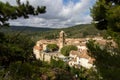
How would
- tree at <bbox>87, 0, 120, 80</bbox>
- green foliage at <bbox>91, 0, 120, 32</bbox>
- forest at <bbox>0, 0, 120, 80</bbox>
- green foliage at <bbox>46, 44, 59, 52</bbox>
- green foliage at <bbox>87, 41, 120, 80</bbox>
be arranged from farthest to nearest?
green foliage at <bbox>46, 44, 59, 52</bbox>
green foliage at <bbox>91, 0, 120, 32</bbox>
forest at <bbox>0, 0, 120, 80</bbox>
tree at <bbox>87, 0, 120, 80</bbox>
green foliage at <bbox>87, 41, 120, 80</bbox>

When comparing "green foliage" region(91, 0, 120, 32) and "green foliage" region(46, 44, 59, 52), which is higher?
"green foliage" region(91, 0, 120, 32)

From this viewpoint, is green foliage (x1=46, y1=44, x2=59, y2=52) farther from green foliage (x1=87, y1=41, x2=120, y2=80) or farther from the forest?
green foliage (x1=87, y1=41, x2=120, y2=80)

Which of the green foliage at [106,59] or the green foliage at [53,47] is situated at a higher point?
the green foliage at [106,59]

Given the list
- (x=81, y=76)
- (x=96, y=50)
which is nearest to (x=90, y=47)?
(x=96, y=50)

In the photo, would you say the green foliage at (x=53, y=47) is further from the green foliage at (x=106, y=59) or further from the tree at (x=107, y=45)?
the green foliage at (x=106, y=59)

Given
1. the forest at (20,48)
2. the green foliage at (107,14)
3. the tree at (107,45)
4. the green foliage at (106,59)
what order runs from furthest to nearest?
the green foliage at (107,14) < the forest at (20,48) < the tree at (107,45) < the green foliage at (106,59)

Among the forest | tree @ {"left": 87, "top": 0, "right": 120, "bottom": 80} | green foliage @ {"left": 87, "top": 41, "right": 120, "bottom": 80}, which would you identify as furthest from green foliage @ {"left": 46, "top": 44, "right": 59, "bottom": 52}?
green foliage @ {"left": 87, "top": 41, "right": 120, "bottom": 80}

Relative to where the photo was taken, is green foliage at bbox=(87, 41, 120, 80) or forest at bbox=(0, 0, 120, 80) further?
forest at bbox=(0, 0, 120, 80)

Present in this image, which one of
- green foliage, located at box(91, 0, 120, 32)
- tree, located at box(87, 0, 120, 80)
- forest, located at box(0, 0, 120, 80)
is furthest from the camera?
green foliage, located at box(91, 0, 120, 32)

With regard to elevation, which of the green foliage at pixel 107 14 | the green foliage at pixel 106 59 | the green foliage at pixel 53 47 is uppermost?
the green foliage at pixel 107 14

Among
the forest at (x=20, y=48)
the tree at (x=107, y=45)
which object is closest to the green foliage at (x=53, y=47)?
the forest at (x=20, y=48)

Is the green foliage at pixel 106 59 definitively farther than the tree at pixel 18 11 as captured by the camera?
No

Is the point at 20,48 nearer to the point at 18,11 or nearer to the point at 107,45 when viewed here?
the point at 18,11

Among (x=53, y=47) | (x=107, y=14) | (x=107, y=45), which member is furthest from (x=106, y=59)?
(x=53, y=47)
